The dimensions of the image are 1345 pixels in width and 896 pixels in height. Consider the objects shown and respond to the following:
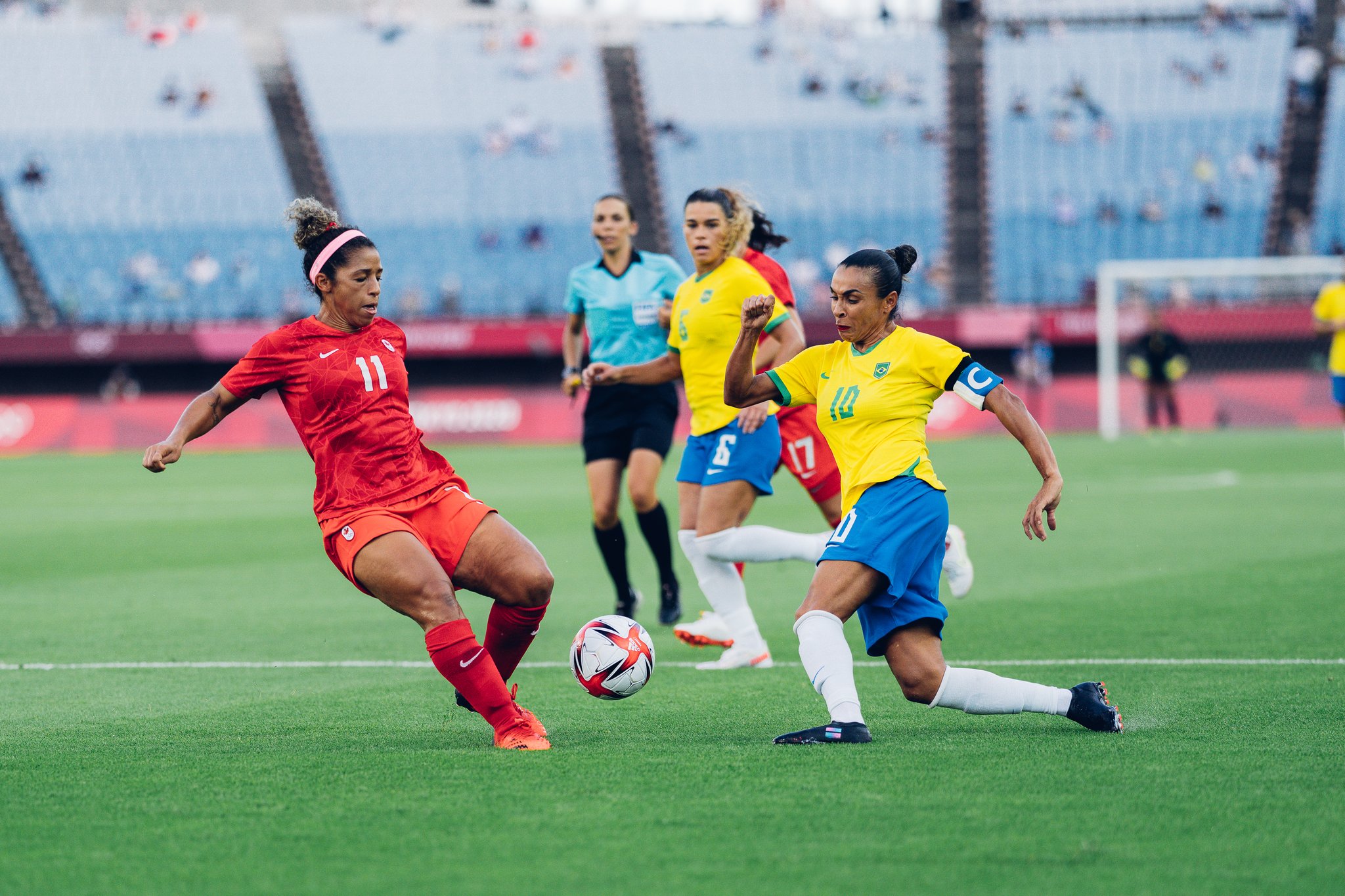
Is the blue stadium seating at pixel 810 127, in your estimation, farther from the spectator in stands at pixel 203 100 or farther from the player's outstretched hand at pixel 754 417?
the player's outstretched hand at pixel 754 417

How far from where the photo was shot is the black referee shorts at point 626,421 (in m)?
8.25

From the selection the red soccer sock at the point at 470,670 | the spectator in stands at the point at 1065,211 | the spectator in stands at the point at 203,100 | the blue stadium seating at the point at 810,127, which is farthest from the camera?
the spectator in stands at the point at 203,100

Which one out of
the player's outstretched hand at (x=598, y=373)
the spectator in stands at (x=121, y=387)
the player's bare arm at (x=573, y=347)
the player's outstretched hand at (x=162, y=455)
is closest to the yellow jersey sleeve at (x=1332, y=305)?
the player's bare arm at (x=573, y=347)

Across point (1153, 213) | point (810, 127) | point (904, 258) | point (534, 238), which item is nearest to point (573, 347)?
point (904, 258)

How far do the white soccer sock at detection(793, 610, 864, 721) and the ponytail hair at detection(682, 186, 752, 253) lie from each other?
248 centimetres

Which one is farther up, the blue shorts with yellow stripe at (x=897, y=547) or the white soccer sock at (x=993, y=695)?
the blue shorts with yellow stripe at (x=897, y=547)

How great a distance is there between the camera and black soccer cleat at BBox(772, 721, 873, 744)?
4.87 meters

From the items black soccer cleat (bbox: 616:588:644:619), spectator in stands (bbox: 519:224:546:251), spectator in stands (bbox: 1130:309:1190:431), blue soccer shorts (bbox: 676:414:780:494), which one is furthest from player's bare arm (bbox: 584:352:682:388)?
spectator in stands (bbox: 519:224:546:251)

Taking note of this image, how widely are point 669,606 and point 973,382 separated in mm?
3658

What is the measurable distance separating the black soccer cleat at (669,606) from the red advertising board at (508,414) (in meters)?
21.1

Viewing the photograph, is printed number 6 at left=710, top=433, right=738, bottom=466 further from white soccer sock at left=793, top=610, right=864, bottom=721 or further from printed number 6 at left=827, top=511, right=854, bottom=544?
white soccer sock at left=793, top=610, right=864, bottom=721

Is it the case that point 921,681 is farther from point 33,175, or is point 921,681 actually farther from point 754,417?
point 33,175

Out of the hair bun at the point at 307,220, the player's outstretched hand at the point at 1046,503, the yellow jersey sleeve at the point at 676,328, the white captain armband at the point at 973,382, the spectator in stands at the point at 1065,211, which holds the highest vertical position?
the hair bun at the point at 307,220

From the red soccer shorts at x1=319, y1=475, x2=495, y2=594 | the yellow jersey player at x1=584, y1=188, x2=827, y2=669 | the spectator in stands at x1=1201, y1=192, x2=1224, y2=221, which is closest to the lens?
the red soccer shorts at x1=319, y1=475, x2=495, y2=594
